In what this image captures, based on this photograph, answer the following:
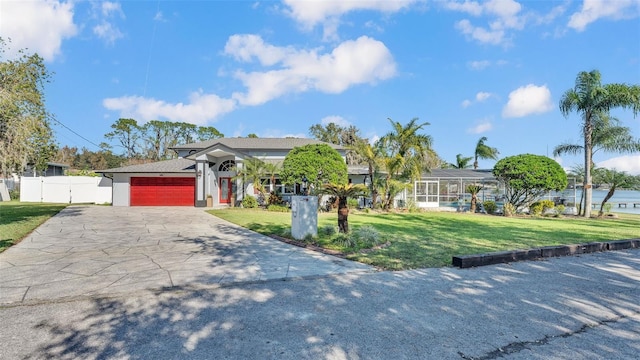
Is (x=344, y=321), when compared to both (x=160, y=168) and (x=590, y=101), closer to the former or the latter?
(x=590, y=101)

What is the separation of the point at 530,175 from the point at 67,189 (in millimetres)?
35615

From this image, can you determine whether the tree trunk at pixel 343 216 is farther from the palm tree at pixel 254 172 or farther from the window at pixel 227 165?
the window at pixel 227 165

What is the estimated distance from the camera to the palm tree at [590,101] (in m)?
17.7

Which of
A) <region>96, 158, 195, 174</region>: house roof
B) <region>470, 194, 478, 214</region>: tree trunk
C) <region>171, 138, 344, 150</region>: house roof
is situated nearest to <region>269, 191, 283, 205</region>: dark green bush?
<region>171, 138, 344, 150</region>: house roof

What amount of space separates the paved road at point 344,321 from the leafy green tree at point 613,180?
63.4ft

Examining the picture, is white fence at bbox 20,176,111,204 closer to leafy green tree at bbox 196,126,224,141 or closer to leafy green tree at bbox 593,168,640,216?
leafy green tree at bbox 196,126,224,141

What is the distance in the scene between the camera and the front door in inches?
949

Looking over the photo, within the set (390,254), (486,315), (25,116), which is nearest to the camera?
(486,315)

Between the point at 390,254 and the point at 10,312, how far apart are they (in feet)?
21.3

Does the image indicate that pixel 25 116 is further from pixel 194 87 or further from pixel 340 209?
pixel 194 87

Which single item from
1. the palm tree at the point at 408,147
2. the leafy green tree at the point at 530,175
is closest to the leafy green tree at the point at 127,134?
the palm tree at the point at 408,147

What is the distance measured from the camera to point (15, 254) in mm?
7289

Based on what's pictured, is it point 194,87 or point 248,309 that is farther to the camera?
point 194,87

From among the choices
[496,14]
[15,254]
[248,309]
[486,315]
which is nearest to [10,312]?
[248,309]
